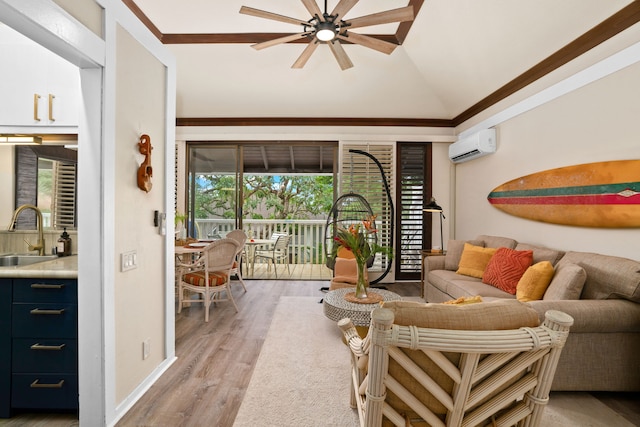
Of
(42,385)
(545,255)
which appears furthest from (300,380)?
(545,255)

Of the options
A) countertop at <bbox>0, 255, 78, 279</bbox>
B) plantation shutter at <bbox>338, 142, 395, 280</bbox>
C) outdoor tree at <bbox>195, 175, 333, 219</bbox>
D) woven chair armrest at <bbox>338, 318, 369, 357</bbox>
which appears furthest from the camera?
outdoor tree at <bbox>195, 175, 333, 219</bbox>

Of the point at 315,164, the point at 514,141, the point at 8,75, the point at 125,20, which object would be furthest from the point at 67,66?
the point at 315,164

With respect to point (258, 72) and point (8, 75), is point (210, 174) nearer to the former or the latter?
point (258, 72)

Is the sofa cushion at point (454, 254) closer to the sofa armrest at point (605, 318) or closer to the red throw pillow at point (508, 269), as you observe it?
the red throw pillow at point (508, 269)

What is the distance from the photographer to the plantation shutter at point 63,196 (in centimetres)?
263

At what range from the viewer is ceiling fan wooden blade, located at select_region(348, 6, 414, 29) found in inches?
96.8

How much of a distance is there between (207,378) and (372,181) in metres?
3.87

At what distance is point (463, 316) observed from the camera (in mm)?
1200

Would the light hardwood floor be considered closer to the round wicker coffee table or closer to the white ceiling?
the round wicker coffee table

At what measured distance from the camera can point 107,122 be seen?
186 centimetres

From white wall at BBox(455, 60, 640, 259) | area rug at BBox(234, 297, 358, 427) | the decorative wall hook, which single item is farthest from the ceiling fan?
area rug at BBox(234, 297, 358, 427)

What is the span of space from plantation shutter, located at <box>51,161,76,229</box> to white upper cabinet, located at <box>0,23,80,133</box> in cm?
46

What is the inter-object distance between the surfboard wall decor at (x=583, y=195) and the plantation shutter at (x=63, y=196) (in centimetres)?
433

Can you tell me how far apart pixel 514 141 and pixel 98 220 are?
4.20 meters
